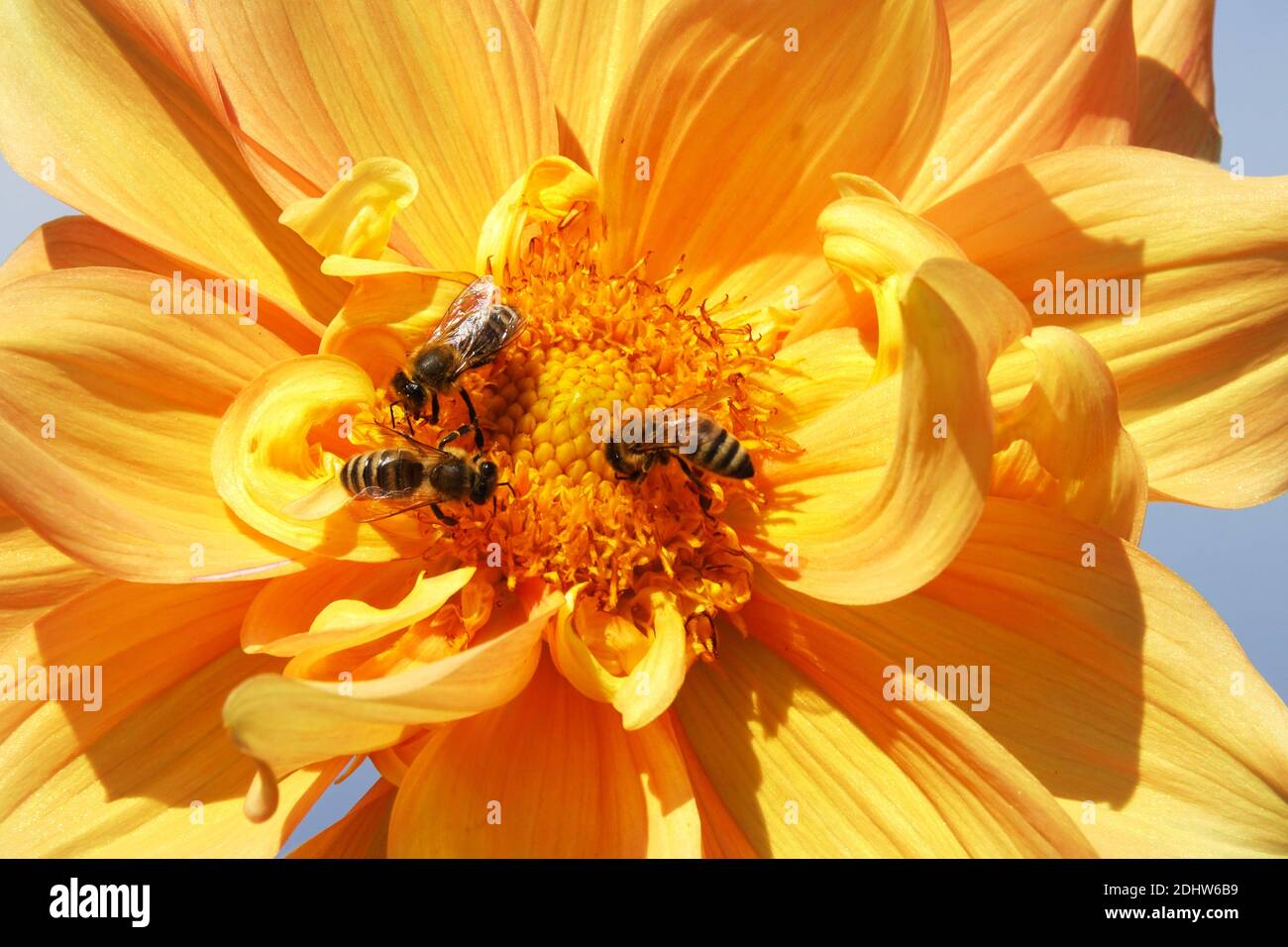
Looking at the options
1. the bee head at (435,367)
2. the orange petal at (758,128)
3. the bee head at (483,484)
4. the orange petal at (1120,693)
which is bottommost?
the orange petal at (1120,693)

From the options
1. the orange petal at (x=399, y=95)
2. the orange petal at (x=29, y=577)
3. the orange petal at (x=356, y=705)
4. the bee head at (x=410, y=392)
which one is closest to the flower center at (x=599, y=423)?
the bee head at (x=410, y=392)

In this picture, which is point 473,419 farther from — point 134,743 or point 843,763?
point 843,763

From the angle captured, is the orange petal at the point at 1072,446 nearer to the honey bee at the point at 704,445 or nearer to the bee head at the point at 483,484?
the honey bee at the point at 704,445

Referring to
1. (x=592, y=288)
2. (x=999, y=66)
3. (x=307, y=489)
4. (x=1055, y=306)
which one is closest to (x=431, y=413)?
(x=307, y=489)

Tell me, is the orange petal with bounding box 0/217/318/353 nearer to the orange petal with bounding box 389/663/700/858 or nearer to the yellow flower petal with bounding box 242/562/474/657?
the yellow flower petal with bounding box 242/562/474/657

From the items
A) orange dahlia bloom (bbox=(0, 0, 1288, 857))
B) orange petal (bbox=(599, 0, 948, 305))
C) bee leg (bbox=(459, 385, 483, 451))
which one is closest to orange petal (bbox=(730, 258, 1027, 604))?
orange dahlia bloom (bbox=(0, 0, 1288, 857))

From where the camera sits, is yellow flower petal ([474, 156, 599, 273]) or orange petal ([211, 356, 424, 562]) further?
yellow flower petal ([474, 156, 599, 273])

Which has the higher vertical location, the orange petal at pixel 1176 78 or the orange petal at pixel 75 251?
the orange petal at pixel 1176 78
